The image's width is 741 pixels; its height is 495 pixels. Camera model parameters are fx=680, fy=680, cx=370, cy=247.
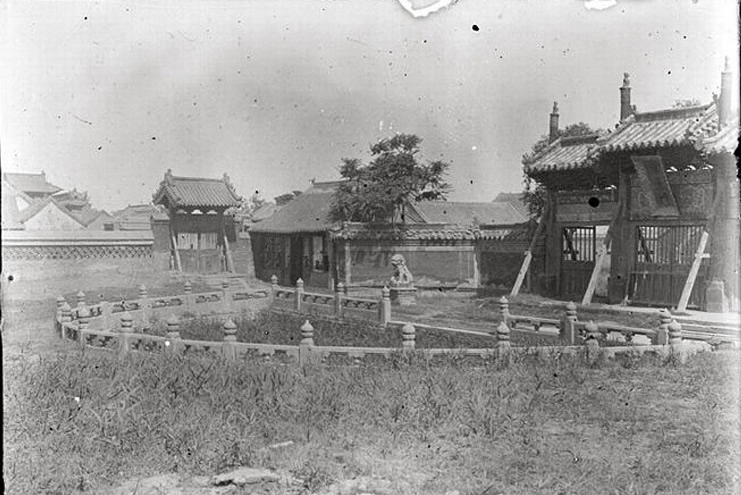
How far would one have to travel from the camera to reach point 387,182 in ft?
65.0

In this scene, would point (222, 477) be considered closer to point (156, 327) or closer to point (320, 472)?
point (320, 472)

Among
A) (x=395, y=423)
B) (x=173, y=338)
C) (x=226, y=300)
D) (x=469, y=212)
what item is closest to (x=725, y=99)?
(x=395, y=423)

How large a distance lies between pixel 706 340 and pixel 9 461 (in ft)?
27.9

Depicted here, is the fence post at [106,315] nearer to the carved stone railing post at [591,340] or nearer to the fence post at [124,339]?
the fence post at [124,339]

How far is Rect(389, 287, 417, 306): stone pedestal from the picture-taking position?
57.9 feet

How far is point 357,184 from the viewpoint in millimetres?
20453

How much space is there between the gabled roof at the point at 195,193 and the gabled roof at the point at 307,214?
5.19ft

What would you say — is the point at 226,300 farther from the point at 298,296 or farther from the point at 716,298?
the point at 716,298

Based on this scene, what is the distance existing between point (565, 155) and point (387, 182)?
225 inches

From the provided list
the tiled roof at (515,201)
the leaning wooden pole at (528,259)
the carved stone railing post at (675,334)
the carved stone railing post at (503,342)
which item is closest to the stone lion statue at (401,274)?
the leaning wooden pole at (528,259)

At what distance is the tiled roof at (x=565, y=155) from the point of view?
14992mm

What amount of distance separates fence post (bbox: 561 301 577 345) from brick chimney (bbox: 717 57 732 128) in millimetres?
4166

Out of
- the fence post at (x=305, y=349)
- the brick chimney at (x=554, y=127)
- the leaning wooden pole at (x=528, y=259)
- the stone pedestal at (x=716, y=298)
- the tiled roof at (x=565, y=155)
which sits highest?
the brick chimney at (x=554, y=127)

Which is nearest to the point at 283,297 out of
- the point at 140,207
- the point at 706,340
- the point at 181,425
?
the point at 706,340
